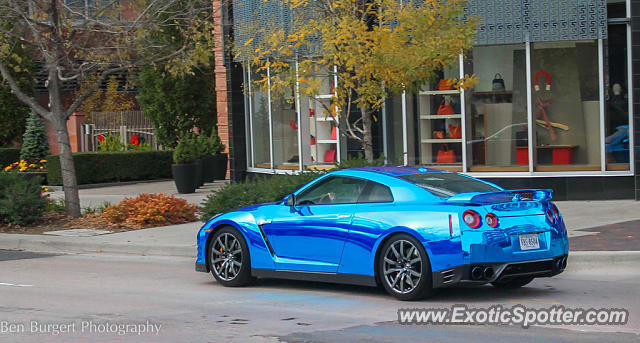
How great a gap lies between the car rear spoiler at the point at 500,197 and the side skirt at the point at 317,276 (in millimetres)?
1269

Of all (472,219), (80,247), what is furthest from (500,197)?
(80,247)

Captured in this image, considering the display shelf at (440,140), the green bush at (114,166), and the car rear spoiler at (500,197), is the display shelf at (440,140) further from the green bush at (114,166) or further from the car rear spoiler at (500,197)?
the green bush at (114,166)

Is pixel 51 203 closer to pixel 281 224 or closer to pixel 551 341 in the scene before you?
pixel 281 224

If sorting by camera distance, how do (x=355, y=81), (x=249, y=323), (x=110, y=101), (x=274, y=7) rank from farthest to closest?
1. (x=110, y=101)
2. (x=274, y=7)
3. (x=355, y=81)
4. (x=249, y=323)

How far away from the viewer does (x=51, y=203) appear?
18484 mm

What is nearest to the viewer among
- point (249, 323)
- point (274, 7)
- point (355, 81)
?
point (249, 323)

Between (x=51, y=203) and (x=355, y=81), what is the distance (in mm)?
7430

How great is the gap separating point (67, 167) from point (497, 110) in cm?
897

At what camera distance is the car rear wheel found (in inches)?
406

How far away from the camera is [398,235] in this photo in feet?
29.3

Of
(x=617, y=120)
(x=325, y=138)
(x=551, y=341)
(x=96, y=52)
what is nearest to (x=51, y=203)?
(x=96, y=52)

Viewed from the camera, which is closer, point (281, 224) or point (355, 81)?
point (281, 224)

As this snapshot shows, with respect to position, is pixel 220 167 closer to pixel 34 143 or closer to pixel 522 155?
pixel 34 143

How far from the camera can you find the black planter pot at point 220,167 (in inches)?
1167
